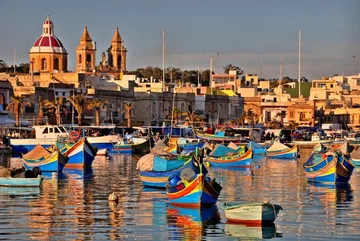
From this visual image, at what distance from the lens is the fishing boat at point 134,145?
87125 mm

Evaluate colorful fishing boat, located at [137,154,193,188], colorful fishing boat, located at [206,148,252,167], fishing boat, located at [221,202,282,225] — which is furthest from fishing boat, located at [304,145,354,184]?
fishing boat, located at [221,202,282,225]

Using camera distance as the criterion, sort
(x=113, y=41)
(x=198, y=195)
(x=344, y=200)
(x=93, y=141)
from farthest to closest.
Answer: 1. (x=113, y=41)
2. (x=93, y=141)
3. (x=344, y=200)
4. (x=198, y=195)

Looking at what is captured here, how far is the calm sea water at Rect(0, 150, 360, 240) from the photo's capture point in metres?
31.5

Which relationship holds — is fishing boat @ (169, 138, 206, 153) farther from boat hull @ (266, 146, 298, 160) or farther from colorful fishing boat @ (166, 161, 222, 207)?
colorful fishing boat @ (166, 161, 222, 207)

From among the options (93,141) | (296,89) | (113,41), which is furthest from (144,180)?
(296,89)

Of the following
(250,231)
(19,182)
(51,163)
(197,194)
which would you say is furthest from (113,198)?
(51,163)

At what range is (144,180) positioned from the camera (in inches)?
1843

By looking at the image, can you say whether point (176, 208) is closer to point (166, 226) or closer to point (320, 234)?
point (166, 226)

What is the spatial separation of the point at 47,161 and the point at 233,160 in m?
14.4

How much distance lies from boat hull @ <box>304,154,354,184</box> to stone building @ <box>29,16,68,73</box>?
81337 mm

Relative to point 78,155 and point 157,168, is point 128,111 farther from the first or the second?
point 157,168

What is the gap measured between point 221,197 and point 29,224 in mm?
11679

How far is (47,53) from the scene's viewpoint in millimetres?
131250

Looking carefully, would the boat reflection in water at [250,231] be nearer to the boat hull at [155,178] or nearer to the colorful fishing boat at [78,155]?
the boat hull at [155,178]
